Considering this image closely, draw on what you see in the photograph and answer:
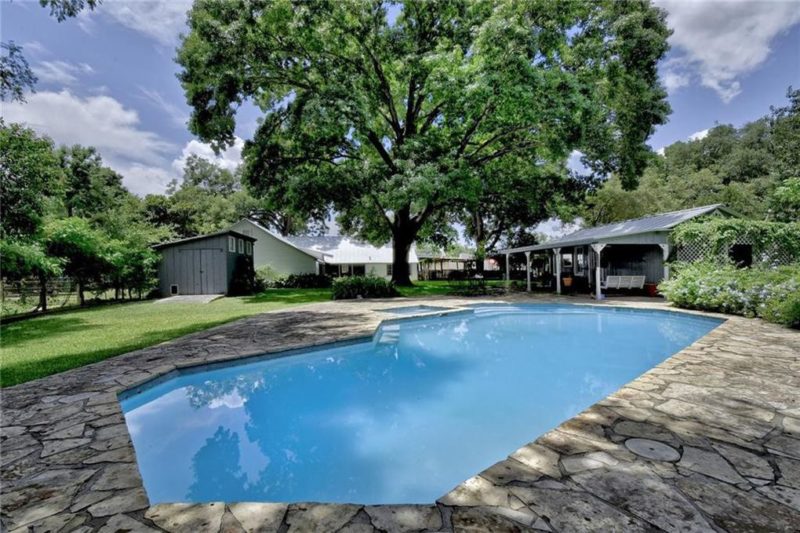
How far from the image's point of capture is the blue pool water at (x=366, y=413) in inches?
126

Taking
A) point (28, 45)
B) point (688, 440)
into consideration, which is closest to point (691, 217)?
point (688, 440)

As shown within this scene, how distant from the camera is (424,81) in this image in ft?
53.8

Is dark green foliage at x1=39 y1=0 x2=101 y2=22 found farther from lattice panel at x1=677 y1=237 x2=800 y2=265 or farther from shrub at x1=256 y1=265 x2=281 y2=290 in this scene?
shrub at x1=256 y1=265 x2=281 y2=290

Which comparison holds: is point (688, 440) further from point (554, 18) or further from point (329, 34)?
point (329, 34)

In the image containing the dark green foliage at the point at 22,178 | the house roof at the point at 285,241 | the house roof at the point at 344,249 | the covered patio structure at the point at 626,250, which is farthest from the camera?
the house roof at the point at 344,249

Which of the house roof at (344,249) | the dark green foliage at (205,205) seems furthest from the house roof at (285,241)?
the dark green foliage at (205,205)

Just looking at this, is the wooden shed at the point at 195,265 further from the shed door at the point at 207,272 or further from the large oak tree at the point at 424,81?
the large oak tree at the point at 424,81

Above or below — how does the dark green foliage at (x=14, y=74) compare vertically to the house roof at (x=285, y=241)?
above

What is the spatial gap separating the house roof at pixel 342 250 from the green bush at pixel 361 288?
13.5 meters

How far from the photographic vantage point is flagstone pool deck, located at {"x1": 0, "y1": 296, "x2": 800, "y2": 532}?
1.88 m

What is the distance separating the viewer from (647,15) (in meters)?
13.7

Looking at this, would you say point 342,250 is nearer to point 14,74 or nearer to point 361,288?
point 361,288

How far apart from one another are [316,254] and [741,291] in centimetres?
2554

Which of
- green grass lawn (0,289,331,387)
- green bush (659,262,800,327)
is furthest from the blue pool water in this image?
green grass lawn (0,289,331,387)
